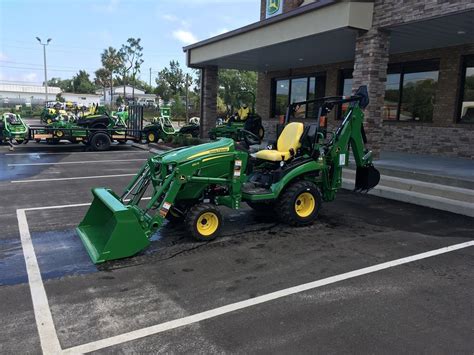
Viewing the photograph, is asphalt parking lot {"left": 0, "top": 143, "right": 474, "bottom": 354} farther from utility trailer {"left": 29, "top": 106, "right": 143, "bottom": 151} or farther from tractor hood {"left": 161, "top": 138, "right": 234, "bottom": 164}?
utility trailer {"left": 29, "top": 106, "right": 143, "bottom": 151}

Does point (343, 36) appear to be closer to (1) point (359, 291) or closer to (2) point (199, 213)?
(2) point (199, 213)

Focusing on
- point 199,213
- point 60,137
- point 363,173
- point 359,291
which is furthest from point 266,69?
point 359,291

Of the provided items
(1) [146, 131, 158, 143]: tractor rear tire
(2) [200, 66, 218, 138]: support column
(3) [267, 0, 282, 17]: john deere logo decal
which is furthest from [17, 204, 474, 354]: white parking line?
(3) [267, 0, 282, 17]: john deere logo decal

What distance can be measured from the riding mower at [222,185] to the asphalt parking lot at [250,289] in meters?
0.27

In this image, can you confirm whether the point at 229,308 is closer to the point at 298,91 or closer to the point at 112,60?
the point at 298,91

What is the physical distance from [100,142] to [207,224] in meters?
12.9

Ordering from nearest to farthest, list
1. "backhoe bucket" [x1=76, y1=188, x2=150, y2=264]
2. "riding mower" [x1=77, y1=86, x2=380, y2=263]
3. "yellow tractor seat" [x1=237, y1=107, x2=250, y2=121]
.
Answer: "backhoe bucket" [x1=76, y1=188, x2=150, y2=264] → "riding mower" [x1=77, y1=86, x2=380, y2=263] → "yellow tractor seat" [x1=237, y1=107, x2=250, y2=121]

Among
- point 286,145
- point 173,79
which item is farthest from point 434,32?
point 173,79

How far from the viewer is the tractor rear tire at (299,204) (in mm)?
5980

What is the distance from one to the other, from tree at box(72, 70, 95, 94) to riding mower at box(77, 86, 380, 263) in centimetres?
11370

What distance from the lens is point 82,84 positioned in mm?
114562

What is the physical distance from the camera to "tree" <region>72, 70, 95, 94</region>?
113 metres

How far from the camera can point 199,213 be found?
17.3ft

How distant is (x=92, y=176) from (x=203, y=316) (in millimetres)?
7930
